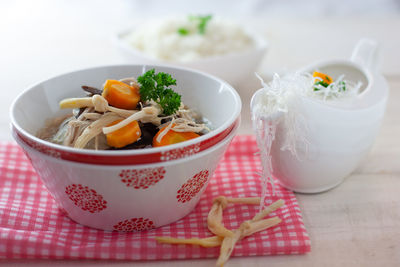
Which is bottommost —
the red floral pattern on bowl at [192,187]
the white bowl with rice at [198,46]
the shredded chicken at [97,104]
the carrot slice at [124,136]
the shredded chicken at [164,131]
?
the white bowl with rice at [198,46]

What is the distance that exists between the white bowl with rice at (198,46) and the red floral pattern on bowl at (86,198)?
0.75 meters

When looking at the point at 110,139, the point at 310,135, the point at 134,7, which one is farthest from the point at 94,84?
the point at 134,7

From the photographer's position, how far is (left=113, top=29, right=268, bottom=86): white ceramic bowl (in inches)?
64.9

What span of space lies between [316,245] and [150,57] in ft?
3.12

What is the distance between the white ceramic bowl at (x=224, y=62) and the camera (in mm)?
1648

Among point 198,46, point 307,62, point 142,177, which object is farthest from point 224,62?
point 142,177

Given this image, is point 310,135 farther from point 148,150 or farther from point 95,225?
point 95,225

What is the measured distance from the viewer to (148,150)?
885mm

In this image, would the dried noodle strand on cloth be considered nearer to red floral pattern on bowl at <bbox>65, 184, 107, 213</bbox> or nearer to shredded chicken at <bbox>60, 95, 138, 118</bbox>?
red floral pattern on bowl at <bbox>65, 184, 107, 213</bbox>

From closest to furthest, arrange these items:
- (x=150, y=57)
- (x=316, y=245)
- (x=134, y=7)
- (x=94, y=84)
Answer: (x=316, y=245)
(x=94, y=84)
(x=150, y=57)
(x=134, y=7)

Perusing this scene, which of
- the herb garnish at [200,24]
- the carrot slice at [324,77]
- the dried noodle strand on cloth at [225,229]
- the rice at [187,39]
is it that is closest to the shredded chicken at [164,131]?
the dried noodle strand on cloth at [225,229]

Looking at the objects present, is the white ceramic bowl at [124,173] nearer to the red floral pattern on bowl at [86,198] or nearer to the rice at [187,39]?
the red floral pattern on bowl at [86,198]

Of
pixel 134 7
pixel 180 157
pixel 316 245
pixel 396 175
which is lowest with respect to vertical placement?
pixel 134 7

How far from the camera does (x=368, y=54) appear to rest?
1.33 metres
